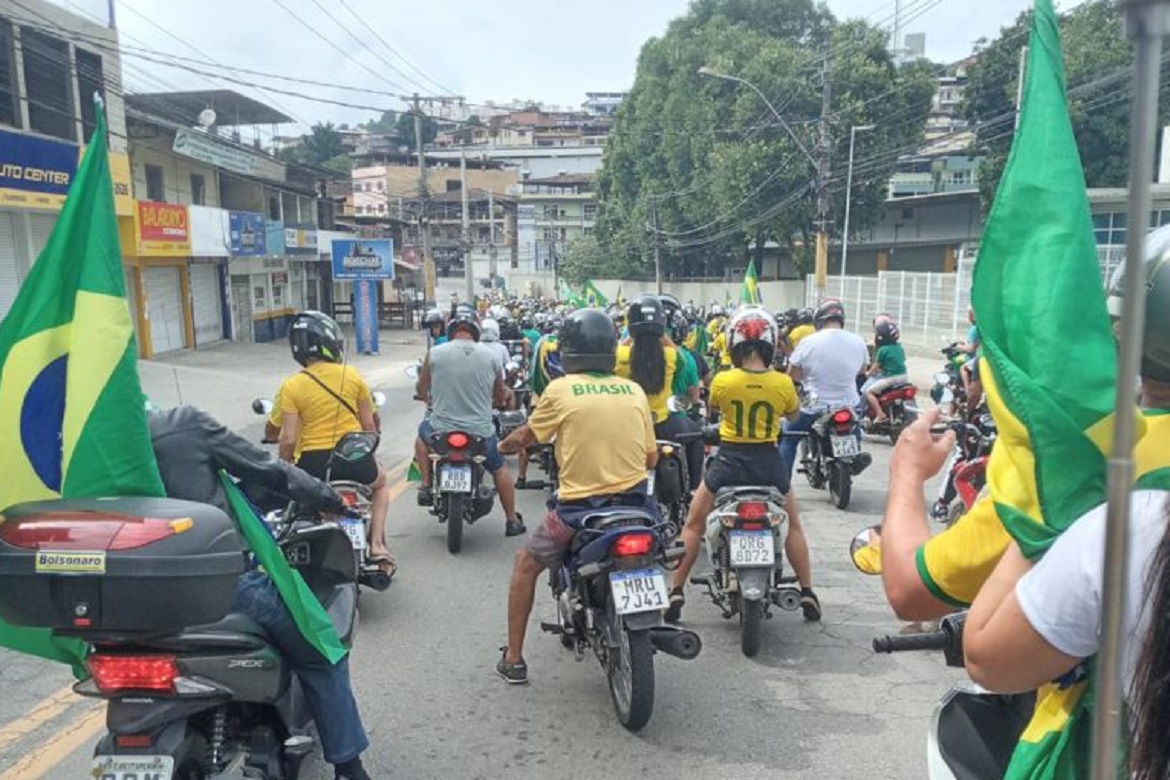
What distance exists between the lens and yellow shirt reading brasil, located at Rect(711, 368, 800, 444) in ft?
16.2

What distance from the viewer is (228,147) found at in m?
25.5

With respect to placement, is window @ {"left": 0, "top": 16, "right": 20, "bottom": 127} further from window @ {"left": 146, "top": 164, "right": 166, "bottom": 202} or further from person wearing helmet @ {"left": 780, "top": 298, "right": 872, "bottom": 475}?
person wearing helmet @ {"left": 780, "top": 298, "right": 872, "bottom": 475}

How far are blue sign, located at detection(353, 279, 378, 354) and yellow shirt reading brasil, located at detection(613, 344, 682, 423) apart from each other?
75.7 feet

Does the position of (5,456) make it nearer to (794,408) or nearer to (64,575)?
(64,575)

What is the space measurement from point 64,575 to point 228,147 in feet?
84.5

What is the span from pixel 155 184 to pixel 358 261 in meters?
6.09

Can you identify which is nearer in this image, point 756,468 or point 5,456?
point 5,456

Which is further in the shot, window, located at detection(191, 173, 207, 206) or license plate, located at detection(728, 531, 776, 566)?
window, located at detection(191, 173, 207, 206)

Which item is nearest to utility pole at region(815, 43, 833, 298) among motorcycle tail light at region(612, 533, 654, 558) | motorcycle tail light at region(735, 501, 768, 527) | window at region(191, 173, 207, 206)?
motorcycle tail light at region(735, 501, 768, 527)

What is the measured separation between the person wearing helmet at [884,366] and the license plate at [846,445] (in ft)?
8.47

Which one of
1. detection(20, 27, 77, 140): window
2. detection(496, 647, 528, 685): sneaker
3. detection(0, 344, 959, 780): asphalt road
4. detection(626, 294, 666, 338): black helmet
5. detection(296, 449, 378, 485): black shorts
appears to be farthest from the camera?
detection(20, 27, 77, 140): window

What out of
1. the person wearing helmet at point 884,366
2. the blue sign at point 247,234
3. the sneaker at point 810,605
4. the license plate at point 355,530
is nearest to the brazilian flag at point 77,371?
the license plate at point 355,530

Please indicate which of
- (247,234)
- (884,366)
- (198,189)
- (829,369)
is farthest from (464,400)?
(198,189)

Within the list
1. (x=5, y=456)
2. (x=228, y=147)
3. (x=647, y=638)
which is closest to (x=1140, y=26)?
(x=5, y=456)
